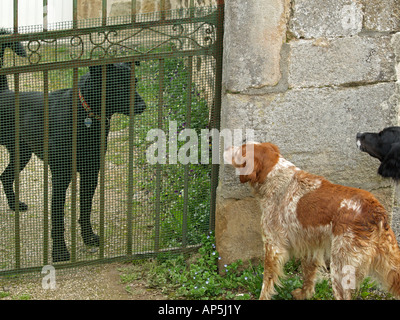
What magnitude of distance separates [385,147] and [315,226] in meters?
0.82

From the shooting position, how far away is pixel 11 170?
4.64 meters

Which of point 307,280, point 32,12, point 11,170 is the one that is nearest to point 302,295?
point 307,280

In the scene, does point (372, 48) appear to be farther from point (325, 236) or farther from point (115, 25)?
point (115, 25)

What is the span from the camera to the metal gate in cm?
363

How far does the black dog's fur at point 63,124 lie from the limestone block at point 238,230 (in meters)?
1.01

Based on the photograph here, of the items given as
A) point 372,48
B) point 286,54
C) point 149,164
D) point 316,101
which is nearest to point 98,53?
point 149,164

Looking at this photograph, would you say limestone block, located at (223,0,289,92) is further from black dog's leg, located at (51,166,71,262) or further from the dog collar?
black dog's leg, located at (51,166,71,262)

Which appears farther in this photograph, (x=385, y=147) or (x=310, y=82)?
(x=310, y=82)

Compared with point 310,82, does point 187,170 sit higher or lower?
lower

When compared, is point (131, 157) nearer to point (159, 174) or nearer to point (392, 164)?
point (159, 174)

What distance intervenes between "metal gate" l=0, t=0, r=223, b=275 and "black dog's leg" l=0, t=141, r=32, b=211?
2cm

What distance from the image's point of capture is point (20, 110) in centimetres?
377

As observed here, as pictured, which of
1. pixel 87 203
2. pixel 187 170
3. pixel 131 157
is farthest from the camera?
pixel 87 203

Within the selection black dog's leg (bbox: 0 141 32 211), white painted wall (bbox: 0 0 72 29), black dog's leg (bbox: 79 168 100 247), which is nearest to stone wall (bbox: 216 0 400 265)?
black dog's leg (bbox: 79 168 100 247)
